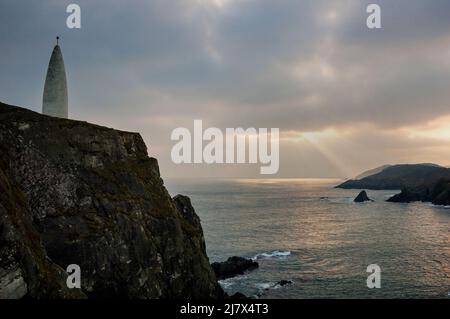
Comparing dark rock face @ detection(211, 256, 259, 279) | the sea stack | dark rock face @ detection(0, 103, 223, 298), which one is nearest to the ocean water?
dark rock face @ detection(211, 256, 259, 279)

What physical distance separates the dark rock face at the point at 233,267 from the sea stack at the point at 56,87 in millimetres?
35824

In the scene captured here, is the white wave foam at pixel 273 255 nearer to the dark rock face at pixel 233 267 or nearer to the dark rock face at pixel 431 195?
the dark rock face at pixel 233 267

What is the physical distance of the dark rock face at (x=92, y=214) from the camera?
27.4m

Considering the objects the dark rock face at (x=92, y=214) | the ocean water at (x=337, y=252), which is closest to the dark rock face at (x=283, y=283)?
the ocean water at (x=337, y=252)

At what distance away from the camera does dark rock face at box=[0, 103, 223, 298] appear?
27375mm

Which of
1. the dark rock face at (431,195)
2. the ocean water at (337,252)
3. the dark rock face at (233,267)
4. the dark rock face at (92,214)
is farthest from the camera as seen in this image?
the dark rock face at (431,195)

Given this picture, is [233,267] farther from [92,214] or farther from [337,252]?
[92,214]

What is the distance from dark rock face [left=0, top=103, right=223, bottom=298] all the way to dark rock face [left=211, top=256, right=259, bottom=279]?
1741 cm

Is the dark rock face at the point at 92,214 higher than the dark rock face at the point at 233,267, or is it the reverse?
the dark rock face at the point at 92,214

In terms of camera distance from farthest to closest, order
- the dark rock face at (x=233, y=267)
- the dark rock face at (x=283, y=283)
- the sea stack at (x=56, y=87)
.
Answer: the dark rock face at (x=233, y=267) < the dark rock face at (x=283, y=283) < the sea stack at (x=56, y=87)

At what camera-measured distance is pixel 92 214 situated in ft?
117

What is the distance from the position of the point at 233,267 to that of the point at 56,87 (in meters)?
39.9

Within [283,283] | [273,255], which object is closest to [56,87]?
[283,283]
